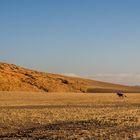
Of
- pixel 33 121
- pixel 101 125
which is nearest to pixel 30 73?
pixel 33 121

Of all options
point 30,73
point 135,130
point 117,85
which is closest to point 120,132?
point 135,130

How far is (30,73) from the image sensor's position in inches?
3275

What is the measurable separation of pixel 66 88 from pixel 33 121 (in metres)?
58.1

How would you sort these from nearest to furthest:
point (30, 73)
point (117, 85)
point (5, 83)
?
point (5, 83) < point (30, 73) < point (117, 85)

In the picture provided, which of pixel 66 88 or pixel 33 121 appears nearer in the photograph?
pixel 33 121

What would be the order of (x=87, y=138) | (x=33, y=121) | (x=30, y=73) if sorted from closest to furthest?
(x=87, y=138), (x=33, y=121), (x=30, y=73)

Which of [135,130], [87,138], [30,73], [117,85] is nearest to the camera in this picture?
[87,138]

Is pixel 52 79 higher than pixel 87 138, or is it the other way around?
pixel 52 79

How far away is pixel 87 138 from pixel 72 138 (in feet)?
1.97

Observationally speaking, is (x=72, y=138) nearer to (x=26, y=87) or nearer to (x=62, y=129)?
(x=62, y=129)

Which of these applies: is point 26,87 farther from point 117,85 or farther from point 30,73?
point 117,85

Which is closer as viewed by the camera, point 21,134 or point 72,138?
point 72,138

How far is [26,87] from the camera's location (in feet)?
264

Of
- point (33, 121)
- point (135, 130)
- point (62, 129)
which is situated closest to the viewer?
point (135, 130)
